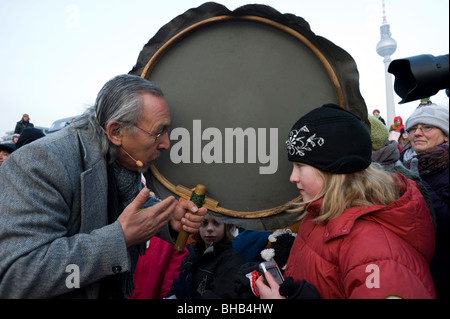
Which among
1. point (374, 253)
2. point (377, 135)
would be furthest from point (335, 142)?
point (377, 135)

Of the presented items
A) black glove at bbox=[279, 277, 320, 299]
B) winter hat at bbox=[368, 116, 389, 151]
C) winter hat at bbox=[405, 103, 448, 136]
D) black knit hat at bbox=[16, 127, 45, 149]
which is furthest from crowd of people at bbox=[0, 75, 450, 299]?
black knit hat at bbox=[16, 127, 45, 149]

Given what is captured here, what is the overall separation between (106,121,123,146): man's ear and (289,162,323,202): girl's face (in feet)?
2.54

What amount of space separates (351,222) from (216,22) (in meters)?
0.98

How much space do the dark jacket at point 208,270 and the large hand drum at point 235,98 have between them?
2.38ft

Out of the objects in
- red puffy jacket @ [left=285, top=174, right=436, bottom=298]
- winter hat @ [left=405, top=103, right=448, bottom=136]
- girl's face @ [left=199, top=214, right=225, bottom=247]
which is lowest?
girl's face @ [left=199, top=214, right=225, bottom=247]

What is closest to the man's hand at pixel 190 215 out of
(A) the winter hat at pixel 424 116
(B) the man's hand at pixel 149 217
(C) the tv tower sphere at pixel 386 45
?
(B) the man's hand at pixel 149 217

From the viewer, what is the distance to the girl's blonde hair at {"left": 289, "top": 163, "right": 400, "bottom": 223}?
116 centimetres

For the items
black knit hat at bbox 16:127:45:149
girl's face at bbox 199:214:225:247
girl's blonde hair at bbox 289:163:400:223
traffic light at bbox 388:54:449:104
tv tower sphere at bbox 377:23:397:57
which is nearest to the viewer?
traffic light at bbox 388:54:449:104

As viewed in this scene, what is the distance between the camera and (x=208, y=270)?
6.88 ft

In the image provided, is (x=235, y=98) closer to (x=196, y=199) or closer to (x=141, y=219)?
(x=196, y=199)

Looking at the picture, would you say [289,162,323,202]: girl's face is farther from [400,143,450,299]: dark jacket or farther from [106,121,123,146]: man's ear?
[106,121,123,146]: man's ear

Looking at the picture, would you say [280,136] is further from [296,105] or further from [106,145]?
[106,145]

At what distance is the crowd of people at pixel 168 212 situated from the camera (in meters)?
1.05

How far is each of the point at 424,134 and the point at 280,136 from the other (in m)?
1.00
